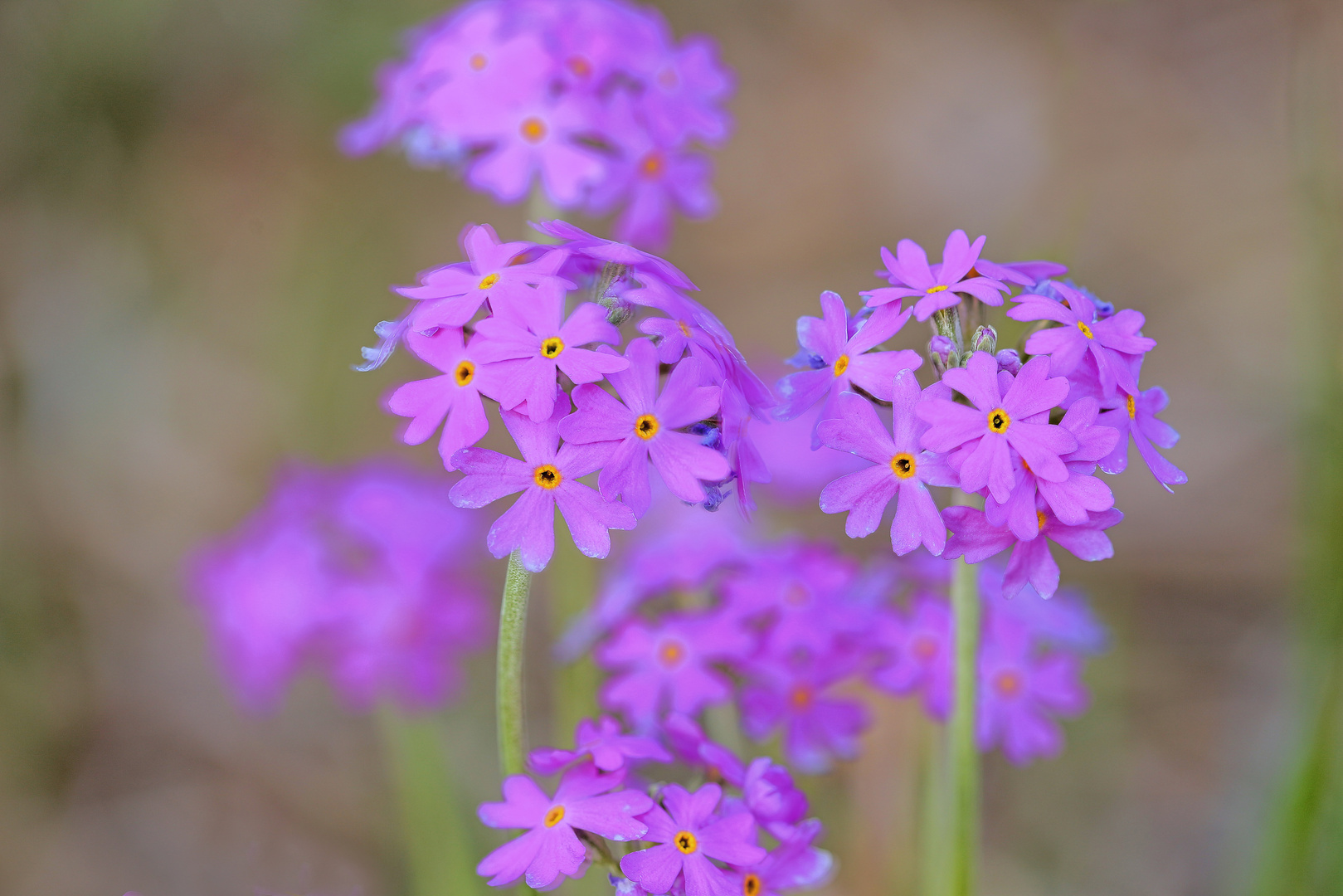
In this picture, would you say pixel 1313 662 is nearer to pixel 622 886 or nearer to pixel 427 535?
pixel 622 886

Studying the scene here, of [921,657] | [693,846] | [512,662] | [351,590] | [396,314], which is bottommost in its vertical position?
[693,846]

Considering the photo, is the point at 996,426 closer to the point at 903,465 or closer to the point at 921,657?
the point at 903,465

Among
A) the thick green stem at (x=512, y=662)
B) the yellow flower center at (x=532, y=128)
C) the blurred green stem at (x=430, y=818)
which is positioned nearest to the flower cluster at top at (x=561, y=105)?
the yellow flower center at (x=532, y=128)

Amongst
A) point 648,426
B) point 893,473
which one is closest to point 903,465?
point 893,473

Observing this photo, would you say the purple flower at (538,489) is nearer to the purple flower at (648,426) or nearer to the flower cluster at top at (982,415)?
the purple flower at (648,426)

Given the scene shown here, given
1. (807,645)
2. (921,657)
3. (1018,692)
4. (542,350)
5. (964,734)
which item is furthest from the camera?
(1018,692)

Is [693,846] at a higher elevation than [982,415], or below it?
below

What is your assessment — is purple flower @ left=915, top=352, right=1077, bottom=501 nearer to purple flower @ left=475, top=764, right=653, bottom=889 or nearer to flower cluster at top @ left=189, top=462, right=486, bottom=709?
purple flower @ left=475, top=764, right=653, bottom=889

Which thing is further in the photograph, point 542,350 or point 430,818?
point 430,818

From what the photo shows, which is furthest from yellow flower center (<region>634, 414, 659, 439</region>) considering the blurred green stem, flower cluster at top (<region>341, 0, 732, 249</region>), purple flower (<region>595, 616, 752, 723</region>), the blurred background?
the blurred background
